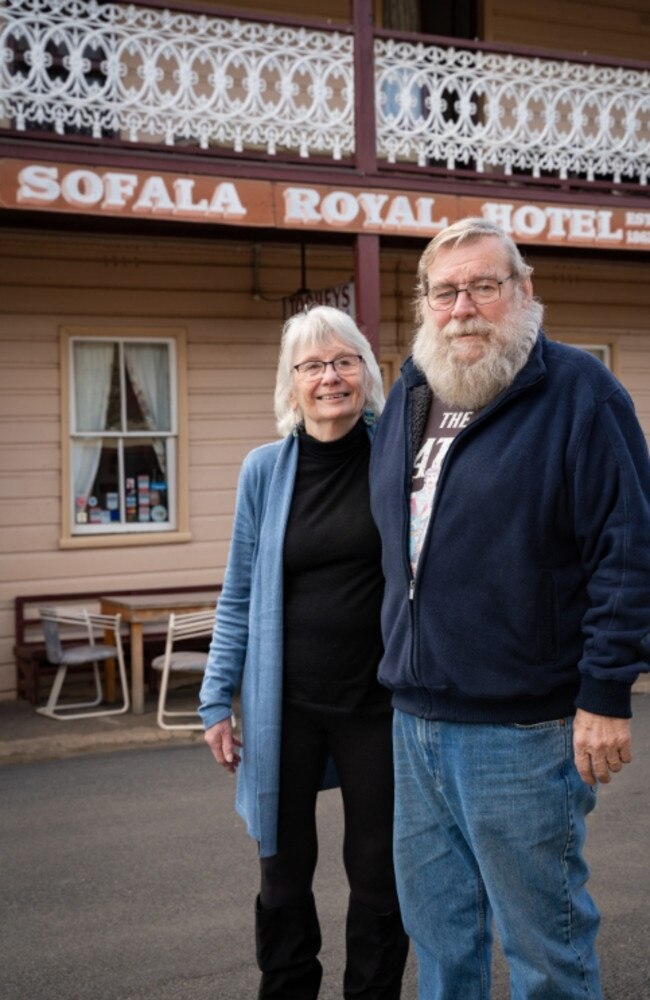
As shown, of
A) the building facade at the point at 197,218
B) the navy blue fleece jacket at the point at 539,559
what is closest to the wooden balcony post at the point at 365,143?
the building facade at the point at 197,218

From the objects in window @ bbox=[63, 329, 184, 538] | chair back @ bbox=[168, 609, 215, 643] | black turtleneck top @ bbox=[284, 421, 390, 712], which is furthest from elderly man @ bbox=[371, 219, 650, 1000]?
window @ bbox=[63, 329, 184, 538]

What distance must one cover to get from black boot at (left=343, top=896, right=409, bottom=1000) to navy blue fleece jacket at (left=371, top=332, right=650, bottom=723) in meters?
0.81

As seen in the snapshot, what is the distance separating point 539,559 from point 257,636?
0.99 m

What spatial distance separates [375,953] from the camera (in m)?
3.18

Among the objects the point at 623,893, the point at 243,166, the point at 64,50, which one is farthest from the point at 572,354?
the point at 64,50

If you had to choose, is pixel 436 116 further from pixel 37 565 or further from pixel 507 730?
pixel 507 730

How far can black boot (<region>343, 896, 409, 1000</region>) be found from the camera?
3176 mm

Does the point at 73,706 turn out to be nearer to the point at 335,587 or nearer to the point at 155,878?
the point at 155,878

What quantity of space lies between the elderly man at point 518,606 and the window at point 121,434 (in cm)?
756

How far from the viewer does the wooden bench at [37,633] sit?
935 centimetres

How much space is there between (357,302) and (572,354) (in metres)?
6.71

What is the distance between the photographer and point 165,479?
10.4m

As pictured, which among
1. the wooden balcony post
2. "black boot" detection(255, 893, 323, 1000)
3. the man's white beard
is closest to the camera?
the man's white beard

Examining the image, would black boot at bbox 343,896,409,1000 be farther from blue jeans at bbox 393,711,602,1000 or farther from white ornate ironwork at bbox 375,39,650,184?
white ornate ironwork at bbox 375,39,650,184
